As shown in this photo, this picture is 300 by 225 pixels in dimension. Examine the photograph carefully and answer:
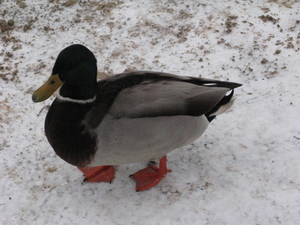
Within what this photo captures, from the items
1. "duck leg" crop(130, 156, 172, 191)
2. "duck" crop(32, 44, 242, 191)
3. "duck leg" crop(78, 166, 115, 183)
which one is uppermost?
"duck" crop(32, 44, 242, 191)

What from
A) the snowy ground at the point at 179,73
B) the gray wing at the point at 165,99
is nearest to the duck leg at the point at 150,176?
the snowy ground at the point at 179,73

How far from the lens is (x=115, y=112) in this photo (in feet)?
7.52

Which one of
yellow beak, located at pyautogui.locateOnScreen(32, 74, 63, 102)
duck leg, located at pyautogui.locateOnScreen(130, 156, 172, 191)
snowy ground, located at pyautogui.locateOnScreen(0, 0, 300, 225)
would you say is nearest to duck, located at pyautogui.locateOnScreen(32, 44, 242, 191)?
yellow beak, located at pyautogui.locateOnScreen(32, 74, 63, 102)

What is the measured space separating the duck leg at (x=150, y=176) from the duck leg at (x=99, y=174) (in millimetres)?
187

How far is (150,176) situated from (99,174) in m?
0.45

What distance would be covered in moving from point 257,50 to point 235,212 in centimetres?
227

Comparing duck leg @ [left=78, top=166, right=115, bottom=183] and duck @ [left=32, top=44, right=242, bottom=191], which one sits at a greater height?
duck @ [left=32, top=44, right=242, bottom=191]

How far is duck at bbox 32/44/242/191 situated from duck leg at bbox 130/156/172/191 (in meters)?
0.29

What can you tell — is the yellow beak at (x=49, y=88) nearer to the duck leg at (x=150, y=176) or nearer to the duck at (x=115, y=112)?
the duck at (x=115, y=112)

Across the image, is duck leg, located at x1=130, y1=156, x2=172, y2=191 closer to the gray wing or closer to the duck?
the duck

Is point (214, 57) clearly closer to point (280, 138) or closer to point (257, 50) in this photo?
point (257, 50)

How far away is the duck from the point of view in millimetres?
2277

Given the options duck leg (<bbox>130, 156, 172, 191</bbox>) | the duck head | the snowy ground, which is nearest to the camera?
the duck head

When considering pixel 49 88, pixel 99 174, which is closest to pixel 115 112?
pixel 49 88
